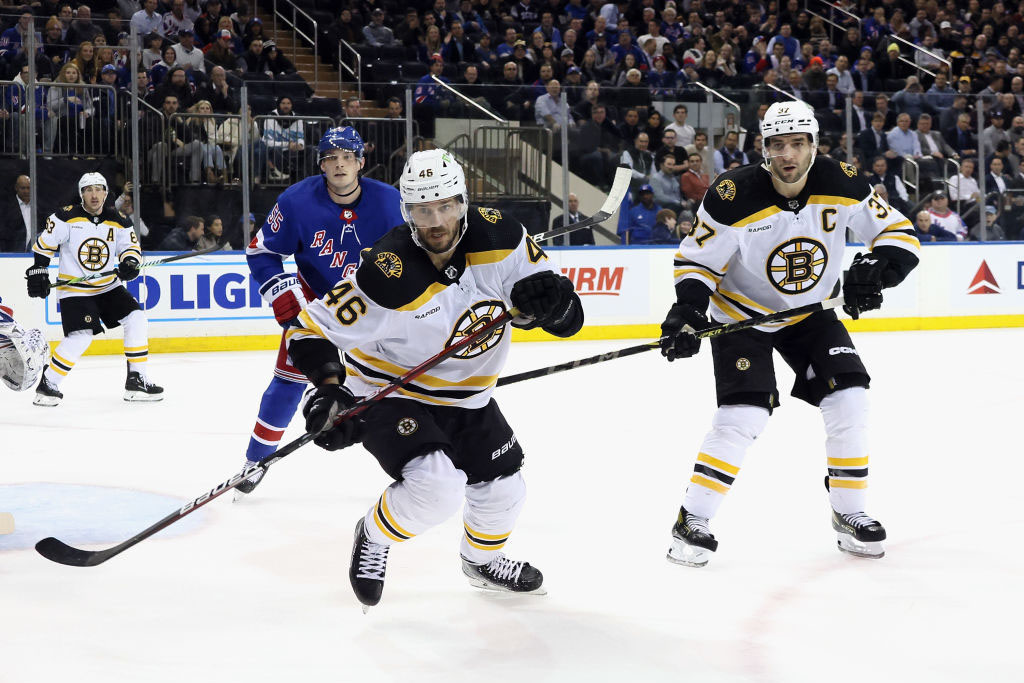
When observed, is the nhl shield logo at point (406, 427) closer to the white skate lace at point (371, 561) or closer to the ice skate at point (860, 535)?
the white skate lace at point (371, 561)

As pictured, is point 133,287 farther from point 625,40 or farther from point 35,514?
point 625,40

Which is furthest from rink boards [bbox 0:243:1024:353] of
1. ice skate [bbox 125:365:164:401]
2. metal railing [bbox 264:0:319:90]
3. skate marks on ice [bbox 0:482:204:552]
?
skate marks on ice [bbox 0:482:204:552]

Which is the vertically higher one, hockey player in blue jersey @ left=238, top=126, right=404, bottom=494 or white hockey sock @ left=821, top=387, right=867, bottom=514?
hockey player in blue jersey @ left=238, top=126, right=404, bottom=494

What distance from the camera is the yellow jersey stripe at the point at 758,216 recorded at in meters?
3.11

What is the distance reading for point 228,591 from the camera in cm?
289

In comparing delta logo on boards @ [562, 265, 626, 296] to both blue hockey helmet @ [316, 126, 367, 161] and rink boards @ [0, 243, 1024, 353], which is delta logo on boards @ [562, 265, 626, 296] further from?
blue hockey helmet @ [316, 126, 367, 161]

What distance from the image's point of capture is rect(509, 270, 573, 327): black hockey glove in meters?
2.52

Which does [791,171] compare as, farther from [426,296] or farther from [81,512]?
[81,512]

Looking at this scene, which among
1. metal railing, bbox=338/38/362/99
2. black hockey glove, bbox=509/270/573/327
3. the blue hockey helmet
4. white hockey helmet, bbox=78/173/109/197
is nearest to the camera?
black hockey glove, bbox=509/270/573/327

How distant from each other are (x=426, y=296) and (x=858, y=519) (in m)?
1.44

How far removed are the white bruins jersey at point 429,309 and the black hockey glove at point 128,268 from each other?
13.6ft

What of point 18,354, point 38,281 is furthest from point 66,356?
point 18,354

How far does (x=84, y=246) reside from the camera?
653 centimetres

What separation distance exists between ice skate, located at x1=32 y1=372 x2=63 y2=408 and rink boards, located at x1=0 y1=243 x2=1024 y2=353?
180 cm
